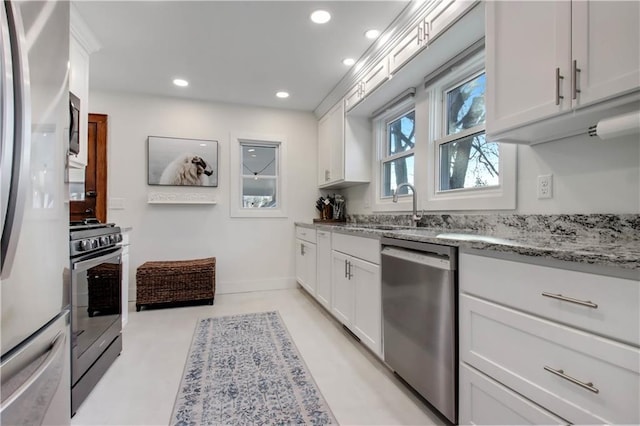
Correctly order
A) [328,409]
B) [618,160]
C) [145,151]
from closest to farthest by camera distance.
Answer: [618,160]
[328,409]
[145,151]

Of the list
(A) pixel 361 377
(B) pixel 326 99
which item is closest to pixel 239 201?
(B) pixel 326 99

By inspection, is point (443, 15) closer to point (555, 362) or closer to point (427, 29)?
point (427, 29)

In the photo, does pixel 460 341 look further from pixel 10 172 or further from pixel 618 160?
pixel 10 172

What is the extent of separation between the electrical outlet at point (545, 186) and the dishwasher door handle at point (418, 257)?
2.33ft

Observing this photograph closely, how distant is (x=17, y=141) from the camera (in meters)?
0.76

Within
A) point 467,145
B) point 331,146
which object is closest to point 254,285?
point 331,146

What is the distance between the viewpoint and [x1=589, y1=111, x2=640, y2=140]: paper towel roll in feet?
3.36

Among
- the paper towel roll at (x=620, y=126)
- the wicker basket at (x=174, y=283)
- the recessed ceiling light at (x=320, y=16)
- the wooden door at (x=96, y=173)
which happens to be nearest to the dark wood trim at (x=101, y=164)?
the wooden door at (x=96, y=173)

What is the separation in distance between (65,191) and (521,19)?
6.50ft

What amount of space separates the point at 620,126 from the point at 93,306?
2712 millimetres

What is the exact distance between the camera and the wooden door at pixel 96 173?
11.5 ft

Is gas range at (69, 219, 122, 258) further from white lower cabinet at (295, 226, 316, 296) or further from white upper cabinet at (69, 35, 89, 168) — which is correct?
white lower cabinet at (295, 226, 316, 296)

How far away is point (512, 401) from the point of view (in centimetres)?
110

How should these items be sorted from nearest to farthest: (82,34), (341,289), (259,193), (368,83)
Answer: (82,34)
(341,289)
(368,83)
(259,193)
